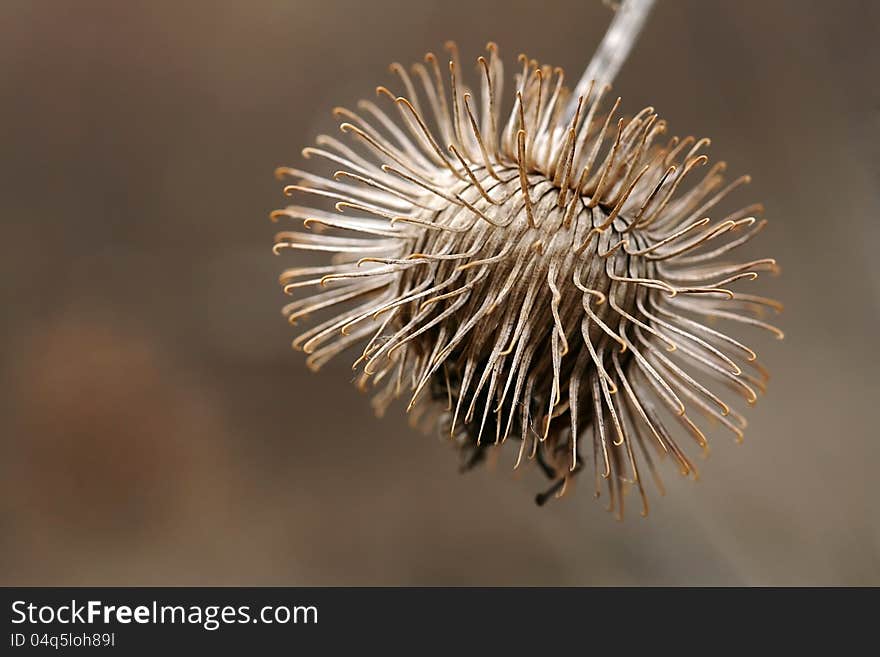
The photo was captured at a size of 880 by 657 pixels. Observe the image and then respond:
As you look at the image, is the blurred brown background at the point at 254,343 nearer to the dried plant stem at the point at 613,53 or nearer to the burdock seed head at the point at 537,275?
the dried plant stem at the point at 613,53

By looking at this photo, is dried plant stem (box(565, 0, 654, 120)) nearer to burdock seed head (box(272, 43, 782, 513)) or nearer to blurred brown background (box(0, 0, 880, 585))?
burdock seed head (box(272, 43, 782, 513))

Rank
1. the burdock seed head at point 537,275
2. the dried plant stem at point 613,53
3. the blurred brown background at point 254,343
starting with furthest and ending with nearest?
the blurred brown background at point 254,343, the dried plant stem at point 613,53, the burdock seed head at point 537,275

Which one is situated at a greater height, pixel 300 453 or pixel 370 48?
pixel 370 48

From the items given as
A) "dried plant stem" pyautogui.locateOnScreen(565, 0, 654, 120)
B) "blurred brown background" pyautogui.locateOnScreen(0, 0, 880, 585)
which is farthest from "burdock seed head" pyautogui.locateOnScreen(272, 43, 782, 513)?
"blurred brown background" pyautogui.locateOnScreen(0, 0, 880, 585)

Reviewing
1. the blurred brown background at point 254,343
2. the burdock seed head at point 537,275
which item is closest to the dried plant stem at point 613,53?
the burdock seed head at point 537,275

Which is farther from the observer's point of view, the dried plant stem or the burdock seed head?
the dried plant stem
